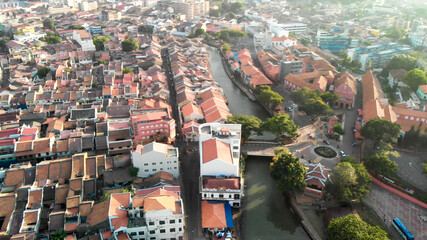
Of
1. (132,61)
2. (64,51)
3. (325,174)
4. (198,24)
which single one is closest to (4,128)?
(132,61)

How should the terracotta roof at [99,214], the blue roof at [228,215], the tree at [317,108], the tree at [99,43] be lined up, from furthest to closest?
1. the tree at [99,43]
2. the tree at [317,108]
3. the blue roof at [228,215]
4. the terracotta roof at [99,214]

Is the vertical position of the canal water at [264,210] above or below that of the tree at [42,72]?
below

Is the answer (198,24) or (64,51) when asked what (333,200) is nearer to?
(64,51)

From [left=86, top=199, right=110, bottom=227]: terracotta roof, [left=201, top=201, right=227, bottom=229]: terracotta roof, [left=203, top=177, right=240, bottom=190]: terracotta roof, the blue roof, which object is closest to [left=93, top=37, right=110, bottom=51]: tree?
[left=86, top=199, right=110, bottom=227]: terracotta roof

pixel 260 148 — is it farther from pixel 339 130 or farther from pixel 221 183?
pixel 221 183

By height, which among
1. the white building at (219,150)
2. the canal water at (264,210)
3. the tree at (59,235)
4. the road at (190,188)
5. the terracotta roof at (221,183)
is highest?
the white building at (219,150)

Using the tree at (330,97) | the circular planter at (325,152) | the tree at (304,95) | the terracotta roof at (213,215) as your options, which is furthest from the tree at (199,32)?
the terracotta roof at (213,215)

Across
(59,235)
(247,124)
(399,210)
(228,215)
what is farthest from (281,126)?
(59,235)

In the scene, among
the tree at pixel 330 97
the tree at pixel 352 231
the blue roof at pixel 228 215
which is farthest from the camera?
the tree at pixel 330 97

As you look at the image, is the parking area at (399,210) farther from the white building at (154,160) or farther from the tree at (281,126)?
the white building at (154,160)
